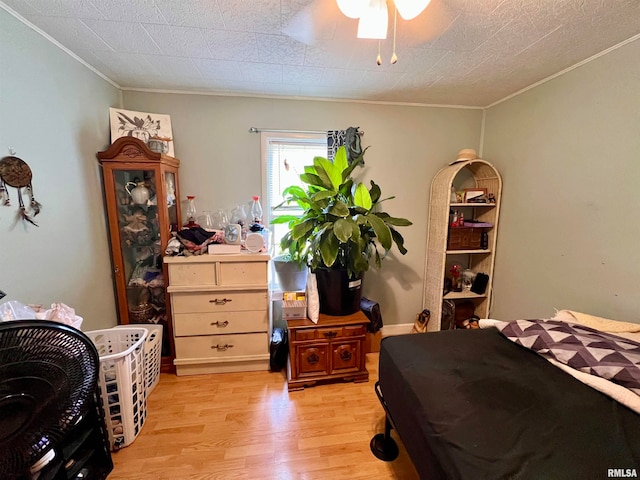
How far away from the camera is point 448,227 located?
2.39 meters

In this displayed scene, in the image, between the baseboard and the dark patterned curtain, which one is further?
the baseboard

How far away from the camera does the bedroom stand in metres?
1.42

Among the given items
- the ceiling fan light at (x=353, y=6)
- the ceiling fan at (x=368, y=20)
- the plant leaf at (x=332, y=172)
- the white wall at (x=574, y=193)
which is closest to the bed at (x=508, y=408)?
the white wall at (x=574, y=193)

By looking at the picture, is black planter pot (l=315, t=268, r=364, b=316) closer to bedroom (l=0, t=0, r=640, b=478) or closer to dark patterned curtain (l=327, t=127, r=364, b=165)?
bedroom (l=0, t=0, r=640, b=478)

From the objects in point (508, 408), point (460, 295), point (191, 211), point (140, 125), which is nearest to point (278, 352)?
point (191, 211)

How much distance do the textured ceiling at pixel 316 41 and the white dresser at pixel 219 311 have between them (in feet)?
4.29

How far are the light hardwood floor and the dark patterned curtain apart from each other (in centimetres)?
186

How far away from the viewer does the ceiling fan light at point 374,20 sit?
1.06 m

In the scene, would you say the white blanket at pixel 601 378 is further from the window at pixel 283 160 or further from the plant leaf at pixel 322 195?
the window at pixel 283 160

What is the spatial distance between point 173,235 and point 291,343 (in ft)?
4.02

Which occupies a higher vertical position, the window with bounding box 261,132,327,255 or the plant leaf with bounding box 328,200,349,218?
the window with bounding box 261,132,327,255

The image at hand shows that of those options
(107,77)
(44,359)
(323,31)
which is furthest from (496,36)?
(107,77)

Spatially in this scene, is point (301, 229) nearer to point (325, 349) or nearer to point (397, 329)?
point (325, 349)

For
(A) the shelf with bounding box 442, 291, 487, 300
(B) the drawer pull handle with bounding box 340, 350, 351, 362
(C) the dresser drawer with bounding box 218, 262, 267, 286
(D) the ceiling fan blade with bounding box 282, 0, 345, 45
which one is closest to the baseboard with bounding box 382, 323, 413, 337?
(A) the shelf with bounding box 442, 291, 487, 300
